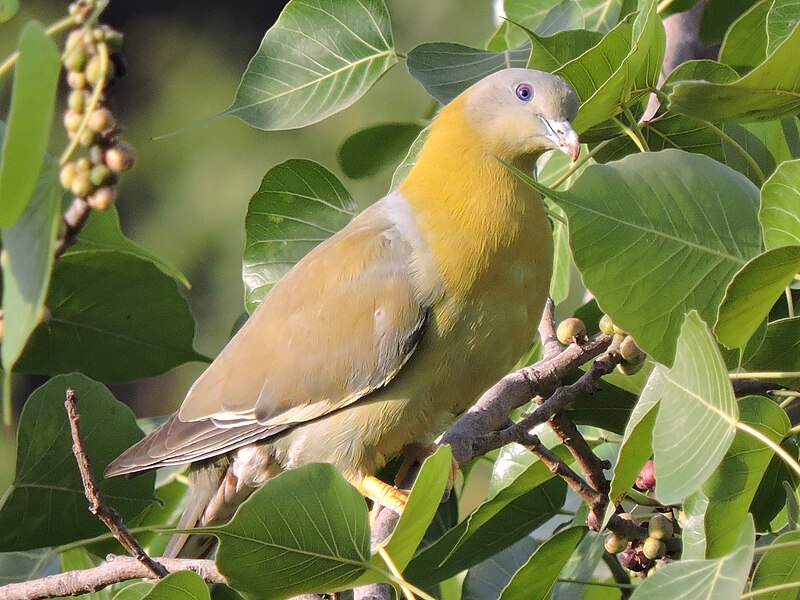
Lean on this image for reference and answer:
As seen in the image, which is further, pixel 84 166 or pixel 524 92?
pixel 524 92

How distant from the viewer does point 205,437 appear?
73.6 inches

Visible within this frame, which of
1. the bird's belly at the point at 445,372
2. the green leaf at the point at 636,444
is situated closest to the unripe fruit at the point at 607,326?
the bird's belly at the point at 445,372

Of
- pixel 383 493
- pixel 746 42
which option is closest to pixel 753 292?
pixel 746 42

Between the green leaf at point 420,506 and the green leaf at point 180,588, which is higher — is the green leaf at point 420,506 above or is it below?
above

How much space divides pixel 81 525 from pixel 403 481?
590mm

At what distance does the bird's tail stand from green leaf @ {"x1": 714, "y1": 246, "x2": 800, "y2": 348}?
108 centimetres

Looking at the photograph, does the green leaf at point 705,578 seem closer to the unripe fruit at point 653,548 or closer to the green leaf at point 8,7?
the unripe fruit at point 653,548

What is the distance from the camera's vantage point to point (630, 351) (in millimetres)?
1550

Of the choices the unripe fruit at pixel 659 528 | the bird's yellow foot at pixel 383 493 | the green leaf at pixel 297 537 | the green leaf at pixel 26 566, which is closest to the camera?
the green leaf at pixel 297 537

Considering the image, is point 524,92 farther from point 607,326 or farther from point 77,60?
point 77,60

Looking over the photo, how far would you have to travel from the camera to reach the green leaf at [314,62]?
1791 mm

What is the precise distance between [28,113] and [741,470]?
771 mm

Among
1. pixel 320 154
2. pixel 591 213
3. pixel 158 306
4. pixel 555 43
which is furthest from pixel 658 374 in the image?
pixel 320 154

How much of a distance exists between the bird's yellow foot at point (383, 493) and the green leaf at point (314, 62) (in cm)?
61
